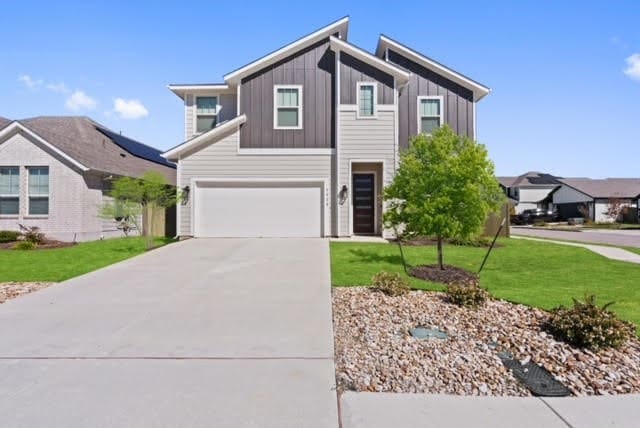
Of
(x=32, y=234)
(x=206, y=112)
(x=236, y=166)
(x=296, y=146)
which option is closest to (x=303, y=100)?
(x=296, y=146)

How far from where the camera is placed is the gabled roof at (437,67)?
45.6ft

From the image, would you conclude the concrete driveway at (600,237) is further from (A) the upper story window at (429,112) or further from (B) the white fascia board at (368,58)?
(B) the white fascia board at (368,58)

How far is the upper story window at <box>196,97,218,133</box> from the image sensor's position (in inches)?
580

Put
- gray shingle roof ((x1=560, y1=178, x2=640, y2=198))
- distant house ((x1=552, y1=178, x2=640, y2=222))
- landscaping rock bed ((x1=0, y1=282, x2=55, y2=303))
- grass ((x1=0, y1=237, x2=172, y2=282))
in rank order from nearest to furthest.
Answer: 1. landscaping rock bed ((x1=0, y1=282, x2=55, y2=303))
2. grass ((x1=0, y1=237, x2=172, y2=282))
3. distant house ((x1=552, y1=178, x2=640, y2=222))
4. gray shingle roof ((x1=560, y1=178, x2=640, y2=198))

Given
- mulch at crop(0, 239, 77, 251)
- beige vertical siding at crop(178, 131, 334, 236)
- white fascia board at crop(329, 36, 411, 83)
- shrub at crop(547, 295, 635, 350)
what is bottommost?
shrub at crop(547, 295, 635, 350)

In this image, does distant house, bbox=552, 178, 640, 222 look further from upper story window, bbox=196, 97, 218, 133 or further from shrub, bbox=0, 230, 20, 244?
shrub, bbox=0, 230, 20, 244

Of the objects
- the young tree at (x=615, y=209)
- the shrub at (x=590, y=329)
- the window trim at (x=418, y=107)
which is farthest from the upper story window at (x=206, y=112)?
the young tree at (x=615, y=209)

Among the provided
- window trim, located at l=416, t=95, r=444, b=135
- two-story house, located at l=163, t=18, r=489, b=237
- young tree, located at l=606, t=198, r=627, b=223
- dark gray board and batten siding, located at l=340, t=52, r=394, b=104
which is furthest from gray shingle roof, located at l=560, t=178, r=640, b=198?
two-story house, located at l=163, t=18, r=489, b=237

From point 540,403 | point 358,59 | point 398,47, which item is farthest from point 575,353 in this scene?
point 398,47

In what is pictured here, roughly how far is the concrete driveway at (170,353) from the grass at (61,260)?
117 centimetres

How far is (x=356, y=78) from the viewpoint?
13273mm

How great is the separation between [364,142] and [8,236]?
13459 millimetres

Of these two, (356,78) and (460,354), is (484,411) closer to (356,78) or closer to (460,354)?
(460,354)

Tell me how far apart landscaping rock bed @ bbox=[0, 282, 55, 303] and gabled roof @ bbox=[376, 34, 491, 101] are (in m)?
14.3
